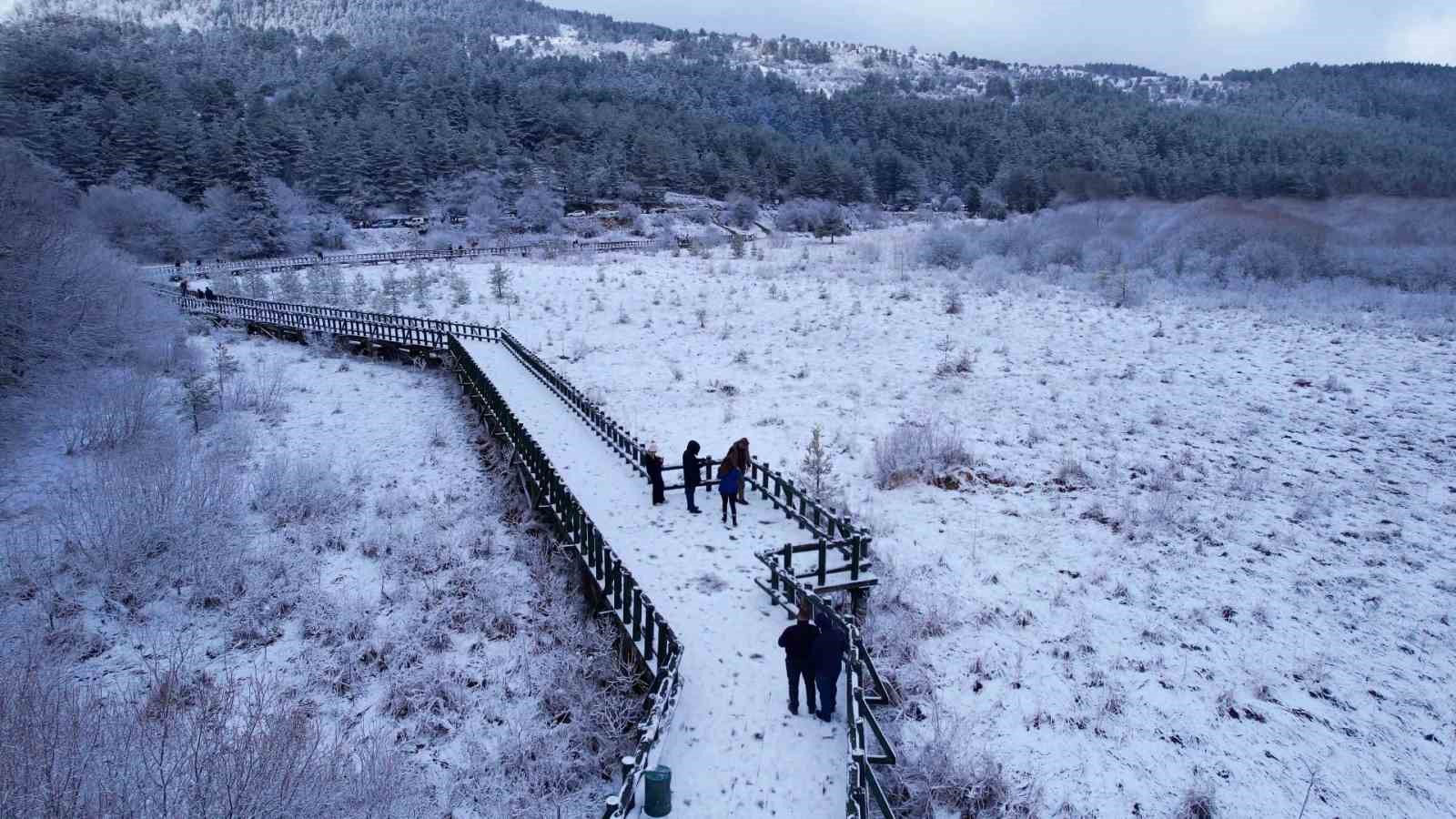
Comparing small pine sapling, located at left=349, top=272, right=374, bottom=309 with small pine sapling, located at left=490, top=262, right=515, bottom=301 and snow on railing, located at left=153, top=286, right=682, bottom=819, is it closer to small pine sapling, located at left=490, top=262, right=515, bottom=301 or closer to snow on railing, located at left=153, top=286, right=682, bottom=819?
snow on railing, located at left=153, top=286, right=682, bottom=819

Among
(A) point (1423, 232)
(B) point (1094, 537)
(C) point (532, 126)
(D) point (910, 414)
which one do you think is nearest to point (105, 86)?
(C) point (532, 126)

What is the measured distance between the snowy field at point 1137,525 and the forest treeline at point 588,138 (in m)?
52.4

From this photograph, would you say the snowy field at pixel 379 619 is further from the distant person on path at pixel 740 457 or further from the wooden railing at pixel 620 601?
the distant person on path at pixel 740 457

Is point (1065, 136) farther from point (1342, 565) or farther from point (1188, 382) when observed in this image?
point (1342, 565)

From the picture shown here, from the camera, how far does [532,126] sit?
352 feet

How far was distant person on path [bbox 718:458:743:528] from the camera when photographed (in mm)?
13852

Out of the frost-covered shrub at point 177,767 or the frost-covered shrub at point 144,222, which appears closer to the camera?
the frost-covered shrub at point 177,767

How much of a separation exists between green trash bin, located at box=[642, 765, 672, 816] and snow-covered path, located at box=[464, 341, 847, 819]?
233 mm

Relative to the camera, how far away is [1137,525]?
586 inches

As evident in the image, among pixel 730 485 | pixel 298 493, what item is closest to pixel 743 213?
pixel 298 493

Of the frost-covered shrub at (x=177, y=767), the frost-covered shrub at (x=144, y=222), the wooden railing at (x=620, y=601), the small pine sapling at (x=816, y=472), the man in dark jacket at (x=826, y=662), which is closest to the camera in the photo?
the frost-covered shrub at (x=177, y=767)

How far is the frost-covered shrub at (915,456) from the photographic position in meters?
17.6

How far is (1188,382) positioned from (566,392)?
65.1 feet

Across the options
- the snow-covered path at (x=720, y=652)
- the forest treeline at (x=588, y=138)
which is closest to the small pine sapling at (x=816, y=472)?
the snow-covered path at (x=720, y=652)
